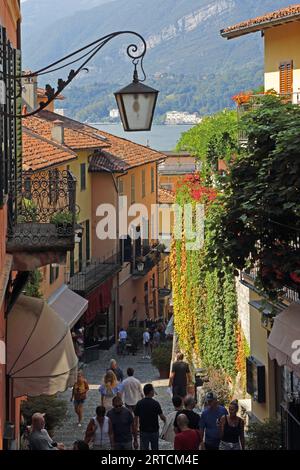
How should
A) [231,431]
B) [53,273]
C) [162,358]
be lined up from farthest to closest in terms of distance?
[53,273], [162,358], [231,431]

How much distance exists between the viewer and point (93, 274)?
41.6m

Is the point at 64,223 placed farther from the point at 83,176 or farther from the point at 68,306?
the point at 83,176

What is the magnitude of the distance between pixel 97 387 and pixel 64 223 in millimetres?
16342

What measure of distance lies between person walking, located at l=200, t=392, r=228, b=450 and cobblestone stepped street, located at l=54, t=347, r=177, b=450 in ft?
9.08

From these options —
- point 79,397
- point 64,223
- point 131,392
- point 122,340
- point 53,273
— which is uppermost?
point 64,223

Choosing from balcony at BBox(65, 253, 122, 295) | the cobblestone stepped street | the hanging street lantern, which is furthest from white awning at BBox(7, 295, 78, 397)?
balcony at BBox(65, 253, 122, 295)

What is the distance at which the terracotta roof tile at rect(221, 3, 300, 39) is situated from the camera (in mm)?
25209

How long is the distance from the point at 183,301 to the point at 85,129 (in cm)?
2130

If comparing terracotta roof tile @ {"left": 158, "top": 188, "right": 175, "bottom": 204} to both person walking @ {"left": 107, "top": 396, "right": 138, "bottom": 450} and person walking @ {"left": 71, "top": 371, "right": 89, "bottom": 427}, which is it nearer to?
person walking @ {"left": 71, "top": 371, "right": 89, "bottom": 427}

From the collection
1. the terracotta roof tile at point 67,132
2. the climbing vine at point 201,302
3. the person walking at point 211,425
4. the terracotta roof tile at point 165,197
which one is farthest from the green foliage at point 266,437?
the terracotta roof tile at point 165,197

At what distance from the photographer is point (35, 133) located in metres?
35.8

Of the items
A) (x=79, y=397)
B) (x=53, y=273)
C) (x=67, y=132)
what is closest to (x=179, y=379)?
(x=79, y=397)
